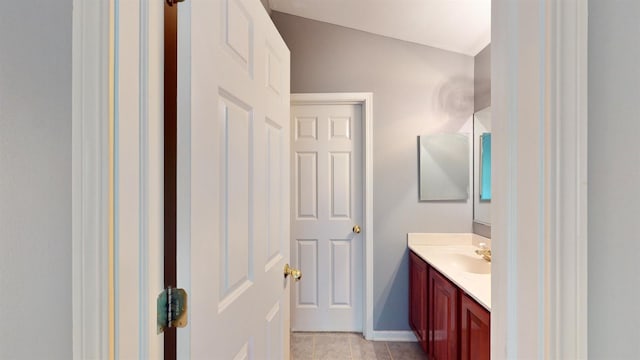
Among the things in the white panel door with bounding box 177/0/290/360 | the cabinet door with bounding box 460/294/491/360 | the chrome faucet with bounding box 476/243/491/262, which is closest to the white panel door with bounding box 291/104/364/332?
the chrome faucet with bounding box 476/243/491/262

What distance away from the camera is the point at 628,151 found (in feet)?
1.43

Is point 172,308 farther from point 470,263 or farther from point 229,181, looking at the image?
point 470,263

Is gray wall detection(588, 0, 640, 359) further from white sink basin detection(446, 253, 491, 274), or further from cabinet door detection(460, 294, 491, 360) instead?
white sink basin detection(446, 253, 491, 274)

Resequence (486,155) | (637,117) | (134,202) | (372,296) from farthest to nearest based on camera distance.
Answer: (372,296) < (486,155) < (134,202) < (637,117)

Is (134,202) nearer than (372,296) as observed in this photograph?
Yes

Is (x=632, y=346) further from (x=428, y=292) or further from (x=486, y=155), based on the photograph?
(x=486, y=155)

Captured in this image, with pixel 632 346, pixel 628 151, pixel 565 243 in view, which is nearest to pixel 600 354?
pixel 632 346

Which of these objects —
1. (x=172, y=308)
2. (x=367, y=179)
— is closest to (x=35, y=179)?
(x=172, y=308)

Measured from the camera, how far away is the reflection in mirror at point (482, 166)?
242 centimetres

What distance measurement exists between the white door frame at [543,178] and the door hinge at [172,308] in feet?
2.04

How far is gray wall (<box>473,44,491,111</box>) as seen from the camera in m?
2.38

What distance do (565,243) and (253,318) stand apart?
87 cm

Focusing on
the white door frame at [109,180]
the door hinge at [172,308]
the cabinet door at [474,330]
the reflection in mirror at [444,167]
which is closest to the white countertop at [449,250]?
the cabinet door at [474,330]

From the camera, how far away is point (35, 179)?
0.48 meters
